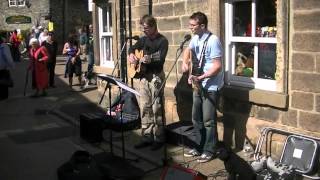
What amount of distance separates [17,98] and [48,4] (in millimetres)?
23721

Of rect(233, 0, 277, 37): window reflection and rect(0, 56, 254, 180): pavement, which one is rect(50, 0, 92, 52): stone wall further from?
rect(233, 0, 277, 37): window reflection

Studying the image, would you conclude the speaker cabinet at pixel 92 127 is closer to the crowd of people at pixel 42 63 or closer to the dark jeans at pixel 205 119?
the dark jeans at pixel 205 119

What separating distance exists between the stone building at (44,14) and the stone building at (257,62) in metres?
27.7

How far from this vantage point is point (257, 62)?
7.38 m

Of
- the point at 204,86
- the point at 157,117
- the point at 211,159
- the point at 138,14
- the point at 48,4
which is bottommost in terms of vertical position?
the point at 211,159

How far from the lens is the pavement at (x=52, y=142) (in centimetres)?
716

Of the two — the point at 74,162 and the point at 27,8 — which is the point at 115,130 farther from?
the point at 27,8

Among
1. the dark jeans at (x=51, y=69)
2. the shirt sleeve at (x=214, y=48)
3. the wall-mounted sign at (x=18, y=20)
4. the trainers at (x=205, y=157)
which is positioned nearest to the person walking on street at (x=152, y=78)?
the trainers at (x=205, y=157)

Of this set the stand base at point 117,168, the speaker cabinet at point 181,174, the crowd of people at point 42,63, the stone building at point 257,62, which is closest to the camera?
the speaker cabinet at point 181,174

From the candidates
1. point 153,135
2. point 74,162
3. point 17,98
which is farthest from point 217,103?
point 17,98

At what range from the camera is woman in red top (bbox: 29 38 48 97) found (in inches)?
551

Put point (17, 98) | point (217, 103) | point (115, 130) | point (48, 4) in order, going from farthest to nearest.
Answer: point (48, 4), point (17, 98), point (115, 130), point (217, 103)

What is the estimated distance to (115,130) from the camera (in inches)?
352

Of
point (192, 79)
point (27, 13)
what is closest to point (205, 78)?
point (192, 79)
